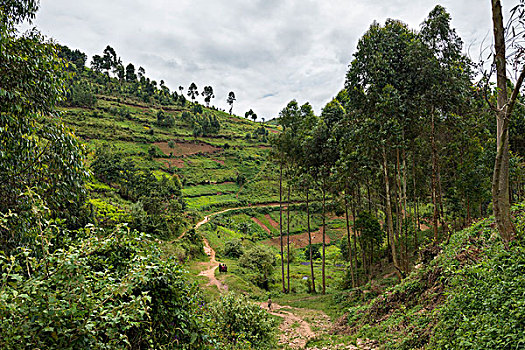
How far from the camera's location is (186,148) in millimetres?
78312

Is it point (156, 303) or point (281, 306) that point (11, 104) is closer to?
point (156, 303)

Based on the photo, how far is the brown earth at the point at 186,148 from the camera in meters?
73.2

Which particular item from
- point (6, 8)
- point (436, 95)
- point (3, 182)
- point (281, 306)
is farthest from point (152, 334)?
point (281, 306)

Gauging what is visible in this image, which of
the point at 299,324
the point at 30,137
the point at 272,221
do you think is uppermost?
the point at 30,137

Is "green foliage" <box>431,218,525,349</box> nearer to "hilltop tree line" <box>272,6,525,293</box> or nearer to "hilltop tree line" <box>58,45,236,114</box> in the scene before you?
"hilltop tree line" <box>272,6,525,293</box>

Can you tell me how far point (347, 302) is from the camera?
15453 millimetres

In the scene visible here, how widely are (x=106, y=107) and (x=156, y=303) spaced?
3676 inches

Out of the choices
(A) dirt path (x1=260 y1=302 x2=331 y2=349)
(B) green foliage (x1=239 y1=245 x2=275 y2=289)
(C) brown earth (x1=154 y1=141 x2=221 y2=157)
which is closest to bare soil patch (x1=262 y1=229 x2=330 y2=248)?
(B) green foliage (x1=239 y1=245 x2=275 y2=289)

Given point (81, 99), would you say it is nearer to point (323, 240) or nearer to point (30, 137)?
→ point (323, 240)

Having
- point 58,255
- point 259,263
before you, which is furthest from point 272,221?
point 58,255

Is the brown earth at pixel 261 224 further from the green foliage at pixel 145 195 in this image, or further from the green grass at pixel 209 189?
the green foliage at pixel 145 195

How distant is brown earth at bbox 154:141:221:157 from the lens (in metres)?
73.2

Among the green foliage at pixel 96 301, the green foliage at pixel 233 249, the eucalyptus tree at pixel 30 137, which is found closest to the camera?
the green foliage at pixel 96 301

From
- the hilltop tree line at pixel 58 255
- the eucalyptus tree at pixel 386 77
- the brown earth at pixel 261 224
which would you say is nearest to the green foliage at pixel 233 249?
the brown earth at pixel 261 224
